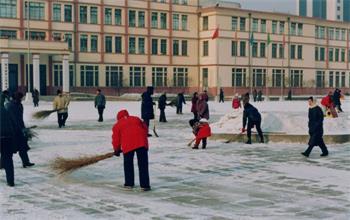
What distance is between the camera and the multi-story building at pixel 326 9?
170 m

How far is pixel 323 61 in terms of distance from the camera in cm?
8362

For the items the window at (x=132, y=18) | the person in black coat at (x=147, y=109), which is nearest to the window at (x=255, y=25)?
the window at (x=132, y=18)

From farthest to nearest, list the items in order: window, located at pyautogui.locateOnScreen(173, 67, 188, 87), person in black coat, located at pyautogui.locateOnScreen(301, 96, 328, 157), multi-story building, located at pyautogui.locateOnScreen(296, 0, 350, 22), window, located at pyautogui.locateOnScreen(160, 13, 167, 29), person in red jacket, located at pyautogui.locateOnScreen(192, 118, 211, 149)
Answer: multi-story building, located at pyautogui.locateOnScreen(296, 0, 350, 22)
window, located at pyautogui.locateOnScreen(173, 67, 188, 87)
window, located at pyautogui.locateOnScreen(160, 13, 167, 29)
person in red jacket, located at pyautogui.locateOnScreen(192, 118, 211, 149)
person in black coat, located at pyautogui.locateOnScreen(301, 96, 328, 157)

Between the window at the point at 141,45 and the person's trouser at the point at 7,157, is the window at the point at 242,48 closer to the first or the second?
the window at the point at 141,45

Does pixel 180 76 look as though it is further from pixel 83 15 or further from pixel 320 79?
pixel 320 79

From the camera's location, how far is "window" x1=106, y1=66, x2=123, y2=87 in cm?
6488

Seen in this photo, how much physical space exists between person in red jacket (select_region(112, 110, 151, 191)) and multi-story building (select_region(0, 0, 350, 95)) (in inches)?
1727

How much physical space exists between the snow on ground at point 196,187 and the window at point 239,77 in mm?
55418

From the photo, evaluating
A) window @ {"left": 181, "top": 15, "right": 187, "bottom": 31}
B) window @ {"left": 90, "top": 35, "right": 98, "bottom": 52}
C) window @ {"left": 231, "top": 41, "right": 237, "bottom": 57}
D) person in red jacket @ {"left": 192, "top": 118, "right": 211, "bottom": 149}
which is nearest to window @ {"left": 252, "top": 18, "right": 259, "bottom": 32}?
window @ {"left": 231, "top": 41, "right": 237, "bottom": 57}

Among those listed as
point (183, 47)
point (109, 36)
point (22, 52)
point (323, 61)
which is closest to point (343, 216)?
point (22, 52)

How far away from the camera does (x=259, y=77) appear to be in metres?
74.9

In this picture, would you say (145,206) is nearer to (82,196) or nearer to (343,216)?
(82,196)

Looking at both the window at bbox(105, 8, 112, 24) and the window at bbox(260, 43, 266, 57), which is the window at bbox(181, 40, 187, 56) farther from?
the window at bbox(260, 43, 266, 57)

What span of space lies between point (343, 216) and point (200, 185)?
311cm
